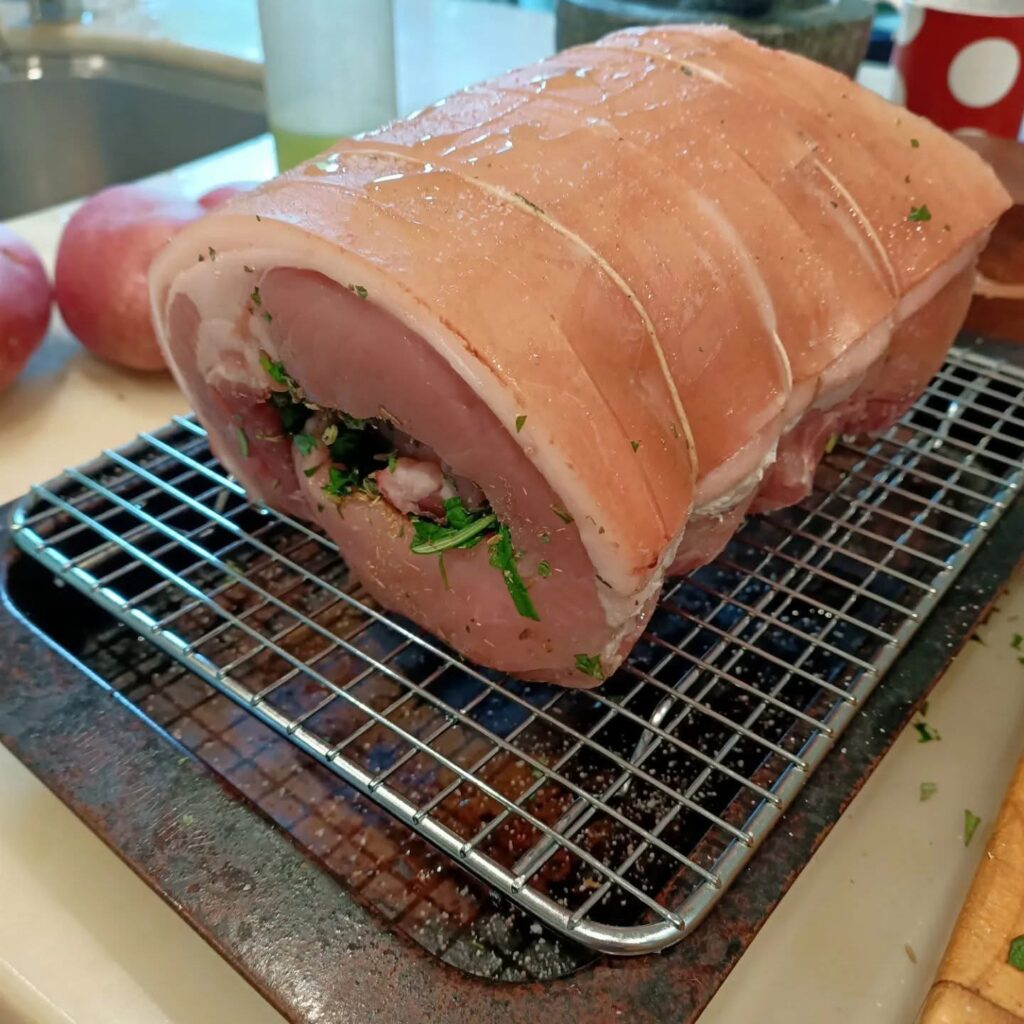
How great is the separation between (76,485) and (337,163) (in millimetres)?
529

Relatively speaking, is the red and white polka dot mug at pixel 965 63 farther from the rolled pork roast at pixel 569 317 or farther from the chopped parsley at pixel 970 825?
the chopped parsley at pixel 970 825

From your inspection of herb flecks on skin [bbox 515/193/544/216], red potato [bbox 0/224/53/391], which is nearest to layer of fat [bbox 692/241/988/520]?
herb flecks on skin [bbox 515/193/544/216]

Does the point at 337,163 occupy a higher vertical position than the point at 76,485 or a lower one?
higher

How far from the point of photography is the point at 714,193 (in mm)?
882

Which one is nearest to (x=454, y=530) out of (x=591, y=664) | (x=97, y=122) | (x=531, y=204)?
(x=591, y=664)

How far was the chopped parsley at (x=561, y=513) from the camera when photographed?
2.44 ft

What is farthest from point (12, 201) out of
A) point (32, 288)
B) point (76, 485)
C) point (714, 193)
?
point (714, 193)

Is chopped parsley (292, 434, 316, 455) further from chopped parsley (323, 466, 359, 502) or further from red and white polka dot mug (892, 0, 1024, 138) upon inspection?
red and white polka dot mug (892, 0, 1024, 138)

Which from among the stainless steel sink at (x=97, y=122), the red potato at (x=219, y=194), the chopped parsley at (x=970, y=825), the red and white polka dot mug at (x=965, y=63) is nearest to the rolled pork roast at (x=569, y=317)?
the chopped parsley at (x=970, y=825)

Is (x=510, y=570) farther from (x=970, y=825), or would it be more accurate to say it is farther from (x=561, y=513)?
(x=970, y=825)

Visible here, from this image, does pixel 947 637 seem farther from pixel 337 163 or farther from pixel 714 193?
pixel 337 163

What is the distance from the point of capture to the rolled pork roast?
0.73m

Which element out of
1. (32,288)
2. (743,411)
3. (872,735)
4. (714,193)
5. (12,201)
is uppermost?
(714,193)

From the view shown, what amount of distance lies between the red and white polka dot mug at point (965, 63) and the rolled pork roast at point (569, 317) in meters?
0.77
